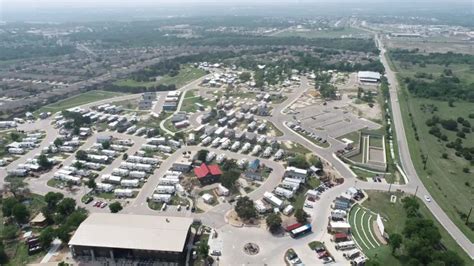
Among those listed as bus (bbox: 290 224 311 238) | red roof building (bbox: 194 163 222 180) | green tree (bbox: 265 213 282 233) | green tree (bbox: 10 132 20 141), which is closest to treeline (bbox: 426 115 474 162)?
bus (bbox: 290 224 311 238)

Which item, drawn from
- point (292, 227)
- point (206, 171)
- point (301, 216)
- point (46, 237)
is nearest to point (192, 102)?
point (206, 171)

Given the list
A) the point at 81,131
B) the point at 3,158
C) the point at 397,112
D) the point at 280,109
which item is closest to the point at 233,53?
the point at 280,109

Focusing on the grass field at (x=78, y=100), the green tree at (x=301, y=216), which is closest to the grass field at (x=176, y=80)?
the grass field at (x=78, y=100)

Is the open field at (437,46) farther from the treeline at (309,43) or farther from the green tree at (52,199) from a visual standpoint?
the green tree at (52,199)

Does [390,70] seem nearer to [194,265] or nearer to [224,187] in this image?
[224,187]

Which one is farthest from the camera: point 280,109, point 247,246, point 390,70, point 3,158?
point 390,70

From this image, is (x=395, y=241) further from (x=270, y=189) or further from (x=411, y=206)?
(x=270, y=189)
